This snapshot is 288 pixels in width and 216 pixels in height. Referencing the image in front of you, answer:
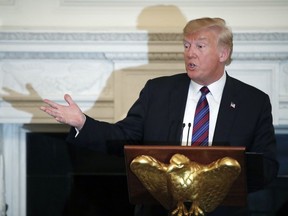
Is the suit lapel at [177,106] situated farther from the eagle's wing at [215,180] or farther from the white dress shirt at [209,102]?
the eagle's wing at [215,180]

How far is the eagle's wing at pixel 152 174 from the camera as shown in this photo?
1.63 m

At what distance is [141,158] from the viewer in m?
1.63

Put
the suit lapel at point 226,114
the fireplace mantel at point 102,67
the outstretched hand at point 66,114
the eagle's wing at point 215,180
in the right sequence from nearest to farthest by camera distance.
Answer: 1. the eagle's wing at point 215,180
2. the outstretched hand at point 66,114
3. the suit lapel at point 226,114
4. the fireplace mantel at point 102,67

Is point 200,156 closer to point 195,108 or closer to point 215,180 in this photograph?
point 215,180

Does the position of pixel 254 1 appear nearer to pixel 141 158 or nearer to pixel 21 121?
pixel 21 121

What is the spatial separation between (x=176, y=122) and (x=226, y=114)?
197mm

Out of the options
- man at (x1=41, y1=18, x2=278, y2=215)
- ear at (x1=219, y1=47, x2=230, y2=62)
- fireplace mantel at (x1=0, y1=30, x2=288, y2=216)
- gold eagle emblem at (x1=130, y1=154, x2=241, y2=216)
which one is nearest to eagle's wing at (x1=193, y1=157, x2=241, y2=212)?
gold eagle emblem at (x1=130, y1=154, x2=241, y2=216)

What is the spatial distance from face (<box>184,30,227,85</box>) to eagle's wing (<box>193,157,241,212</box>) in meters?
0.64

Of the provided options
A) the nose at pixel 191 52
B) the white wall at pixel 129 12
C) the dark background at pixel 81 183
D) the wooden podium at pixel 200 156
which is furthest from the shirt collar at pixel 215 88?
the dark background at pixel 81 183

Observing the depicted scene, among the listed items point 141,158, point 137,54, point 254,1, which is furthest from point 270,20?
point 141,158

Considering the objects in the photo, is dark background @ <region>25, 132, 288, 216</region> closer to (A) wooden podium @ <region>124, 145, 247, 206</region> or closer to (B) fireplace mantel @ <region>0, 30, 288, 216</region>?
(B) fireplace mantel @ <region>0, 30, 288, 216</region>

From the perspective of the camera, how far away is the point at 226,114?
220 cm

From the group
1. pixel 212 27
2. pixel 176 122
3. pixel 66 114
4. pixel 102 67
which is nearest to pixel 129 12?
pixel 102 67

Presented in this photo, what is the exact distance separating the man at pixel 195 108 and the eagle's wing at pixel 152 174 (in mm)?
449
